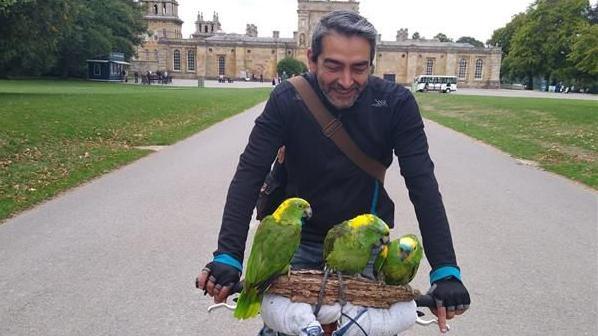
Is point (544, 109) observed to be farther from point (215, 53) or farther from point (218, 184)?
point (215, 53)

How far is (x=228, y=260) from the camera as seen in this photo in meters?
2.13

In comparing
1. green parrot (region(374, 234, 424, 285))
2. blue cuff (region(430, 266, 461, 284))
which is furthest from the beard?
blue cuff (region(430, 266, 461, 284))

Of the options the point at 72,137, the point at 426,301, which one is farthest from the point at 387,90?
the point at 72,137

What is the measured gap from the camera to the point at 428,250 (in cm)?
226

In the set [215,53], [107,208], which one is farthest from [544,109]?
[215,53]

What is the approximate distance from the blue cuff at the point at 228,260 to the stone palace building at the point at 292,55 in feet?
312

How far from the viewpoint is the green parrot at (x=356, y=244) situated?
1978mm

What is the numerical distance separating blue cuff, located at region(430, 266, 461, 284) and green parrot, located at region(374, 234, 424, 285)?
0.13m

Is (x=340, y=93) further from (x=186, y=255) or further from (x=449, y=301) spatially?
(x=186, y=255)

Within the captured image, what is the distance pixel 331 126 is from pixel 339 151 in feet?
0.40

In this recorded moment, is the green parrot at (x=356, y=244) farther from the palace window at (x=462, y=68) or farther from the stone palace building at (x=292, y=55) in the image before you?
the palace window at (x=462, y=68)

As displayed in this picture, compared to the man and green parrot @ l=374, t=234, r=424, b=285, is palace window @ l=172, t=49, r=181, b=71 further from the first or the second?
green parrot @ l=374, t=234, r=424, b=285

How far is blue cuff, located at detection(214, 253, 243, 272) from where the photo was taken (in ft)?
6.97

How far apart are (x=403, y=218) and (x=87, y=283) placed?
14.0ft
